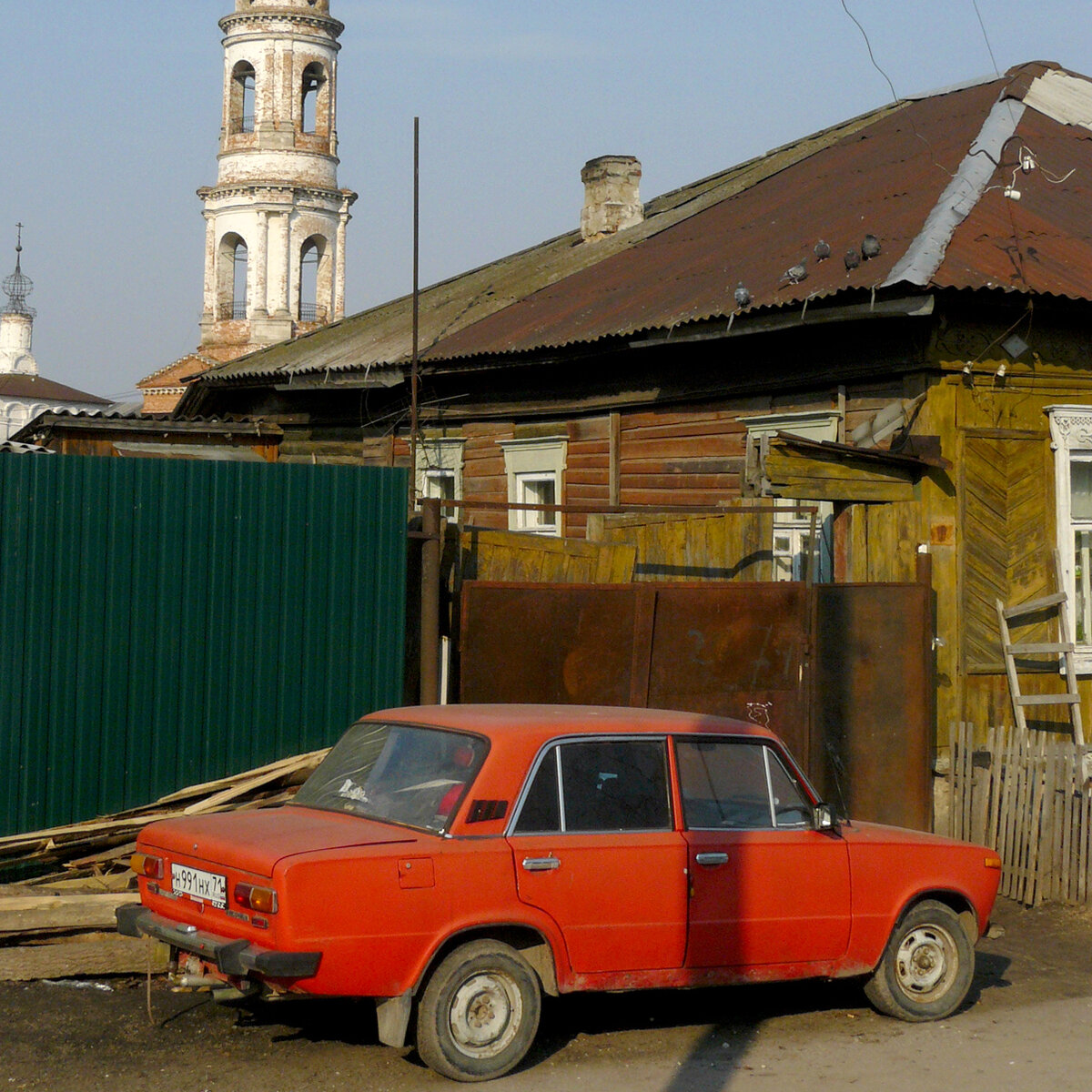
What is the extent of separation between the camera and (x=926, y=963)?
6520 millimetres

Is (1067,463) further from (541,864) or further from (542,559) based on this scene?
(541,864)

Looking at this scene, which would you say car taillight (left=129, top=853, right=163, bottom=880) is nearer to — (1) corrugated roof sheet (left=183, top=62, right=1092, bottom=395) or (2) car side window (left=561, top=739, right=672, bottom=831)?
(2) car side window (left=561, top=739, right=672, bottom=831)

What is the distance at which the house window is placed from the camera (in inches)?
542

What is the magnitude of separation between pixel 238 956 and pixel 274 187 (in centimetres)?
4907

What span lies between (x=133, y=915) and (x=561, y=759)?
183 centimetres

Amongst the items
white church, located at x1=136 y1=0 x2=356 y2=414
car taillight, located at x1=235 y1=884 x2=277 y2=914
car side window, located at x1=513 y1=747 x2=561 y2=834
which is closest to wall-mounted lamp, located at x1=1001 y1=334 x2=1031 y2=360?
car side window, located at x1=513 y1=747 x2=561 y2=834

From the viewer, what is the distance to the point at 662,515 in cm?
1166

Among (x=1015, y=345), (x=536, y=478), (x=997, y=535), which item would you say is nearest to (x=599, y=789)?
(x=997, y=535)

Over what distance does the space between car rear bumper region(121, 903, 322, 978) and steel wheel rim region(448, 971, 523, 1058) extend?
2.13 feet

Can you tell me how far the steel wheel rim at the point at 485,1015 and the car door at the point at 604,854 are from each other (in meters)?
0.31

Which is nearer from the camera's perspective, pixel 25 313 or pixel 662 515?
pixel 662 515

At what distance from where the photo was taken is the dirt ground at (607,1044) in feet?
17.9

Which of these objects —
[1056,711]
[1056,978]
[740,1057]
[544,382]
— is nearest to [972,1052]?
[740,1057]

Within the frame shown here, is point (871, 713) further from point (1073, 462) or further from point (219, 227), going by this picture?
point (219, 227)
